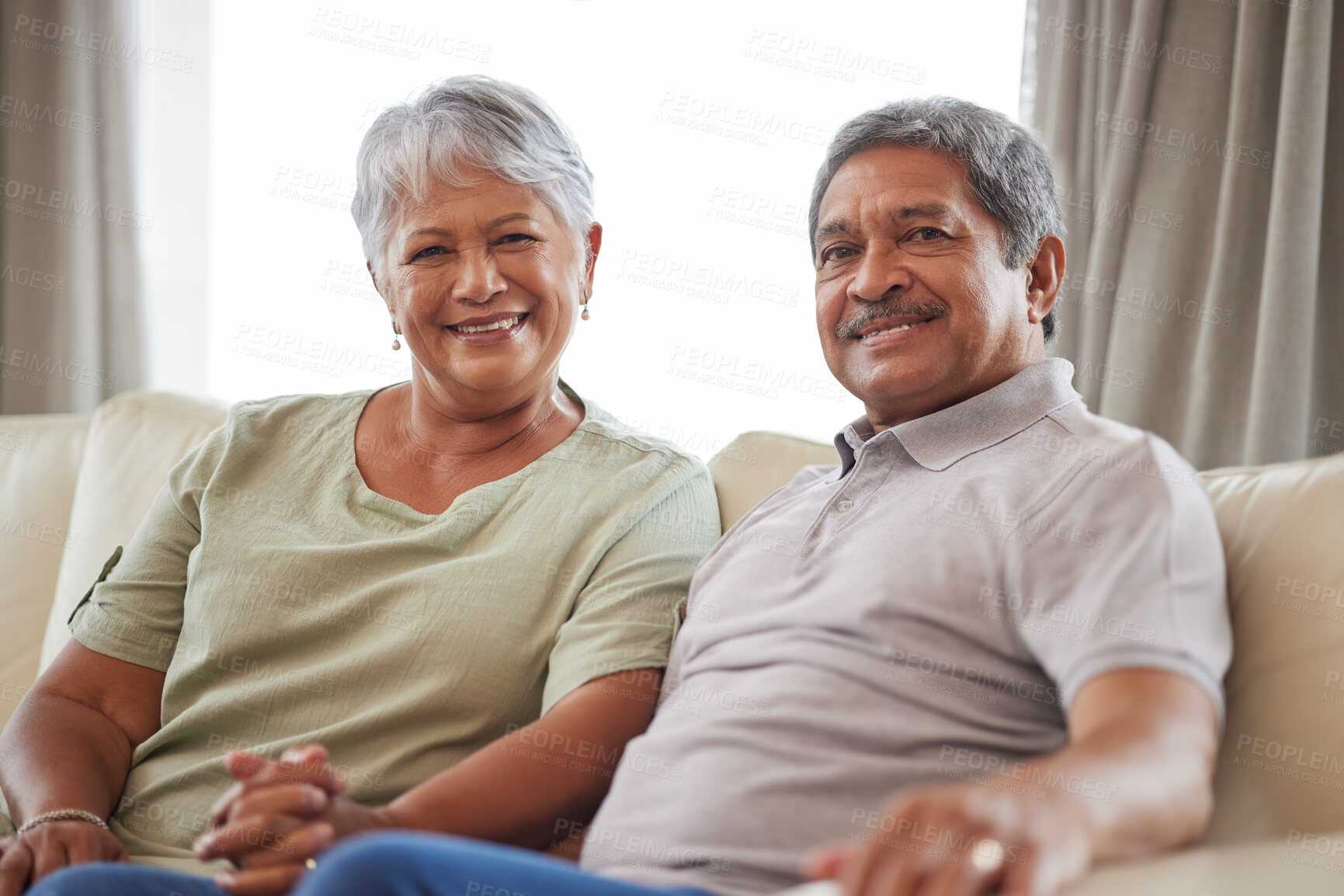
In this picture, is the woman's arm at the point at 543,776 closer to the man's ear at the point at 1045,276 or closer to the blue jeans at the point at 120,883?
the blue jeans at the point at 120,883

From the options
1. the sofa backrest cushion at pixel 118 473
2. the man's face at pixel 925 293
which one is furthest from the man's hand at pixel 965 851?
the sofa backrest cushion at pixel 118 473

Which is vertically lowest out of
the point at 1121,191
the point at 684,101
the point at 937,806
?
the point at 937,806

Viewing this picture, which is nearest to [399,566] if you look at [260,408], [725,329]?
[260,408]

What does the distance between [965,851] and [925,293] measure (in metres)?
0.76

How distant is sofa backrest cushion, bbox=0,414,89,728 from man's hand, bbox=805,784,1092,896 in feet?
5.34

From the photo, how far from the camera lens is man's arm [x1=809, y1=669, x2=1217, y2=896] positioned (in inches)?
26.2

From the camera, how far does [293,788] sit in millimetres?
978

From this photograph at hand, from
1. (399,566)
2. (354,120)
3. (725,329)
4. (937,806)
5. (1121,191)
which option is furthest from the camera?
(354,120)

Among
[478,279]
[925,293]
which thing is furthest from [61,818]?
[925,293]

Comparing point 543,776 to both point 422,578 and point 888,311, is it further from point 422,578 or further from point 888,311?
point 888,311

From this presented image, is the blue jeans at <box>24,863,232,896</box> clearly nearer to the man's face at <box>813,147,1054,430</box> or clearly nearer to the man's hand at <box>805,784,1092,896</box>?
the man's hand at <box>805,784,1092,896</box>

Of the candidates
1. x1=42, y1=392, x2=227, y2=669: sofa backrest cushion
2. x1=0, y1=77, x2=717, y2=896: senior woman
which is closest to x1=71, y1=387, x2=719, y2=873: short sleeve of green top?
x1=0, y1=77, x2=717, y2=896: senior woman

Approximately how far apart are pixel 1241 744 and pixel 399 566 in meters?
0.97

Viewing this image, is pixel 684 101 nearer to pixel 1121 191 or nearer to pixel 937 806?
pixel 1121 191
